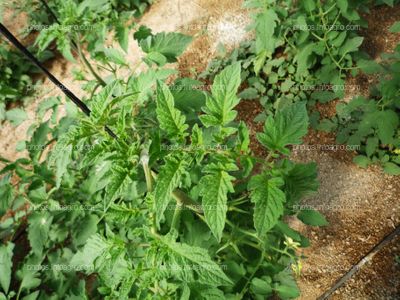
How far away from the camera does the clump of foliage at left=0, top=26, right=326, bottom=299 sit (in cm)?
148

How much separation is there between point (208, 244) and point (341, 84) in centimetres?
224

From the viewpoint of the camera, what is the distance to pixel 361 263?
2904mm

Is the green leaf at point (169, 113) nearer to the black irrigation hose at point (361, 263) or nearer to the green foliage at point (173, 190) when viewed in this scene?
the green foliage at point (173, 190)

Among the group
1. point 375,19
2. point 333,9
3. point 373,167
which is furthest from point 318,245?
point 375,19

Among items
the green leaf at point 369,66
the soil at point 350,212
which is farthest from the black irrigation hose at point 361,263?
the green leaf at point 369,66

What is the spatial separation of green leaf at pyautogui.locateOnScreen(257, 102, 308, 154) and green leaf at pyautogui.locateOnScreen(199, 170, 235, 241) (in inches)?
10.3

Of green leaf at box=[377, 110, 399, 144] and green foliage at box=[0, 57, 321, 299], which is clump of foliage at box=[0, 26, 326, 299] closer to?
green foliage at box=[0, 57, 321, 299]

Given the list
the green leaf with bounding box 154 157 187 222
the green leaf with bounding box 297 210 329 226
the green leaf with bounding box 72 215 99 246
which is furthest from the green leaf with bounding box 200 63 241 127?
the green leaf with bounding box 72 215 99 246

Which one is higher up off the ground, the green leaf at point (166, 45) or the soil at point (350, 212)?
the green leaf at point (166, 45)

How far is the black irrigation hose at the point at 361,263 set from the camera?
113 inches

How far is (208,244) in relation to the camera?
2.13 metres

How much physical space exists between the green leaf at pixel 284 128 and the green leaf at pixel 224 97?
0.58ft

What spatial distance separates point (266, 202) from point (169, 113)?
0.54 metres

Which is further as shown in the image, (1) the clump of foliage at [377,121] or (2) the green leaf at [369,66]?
(2) the green leaf at [369,66]
